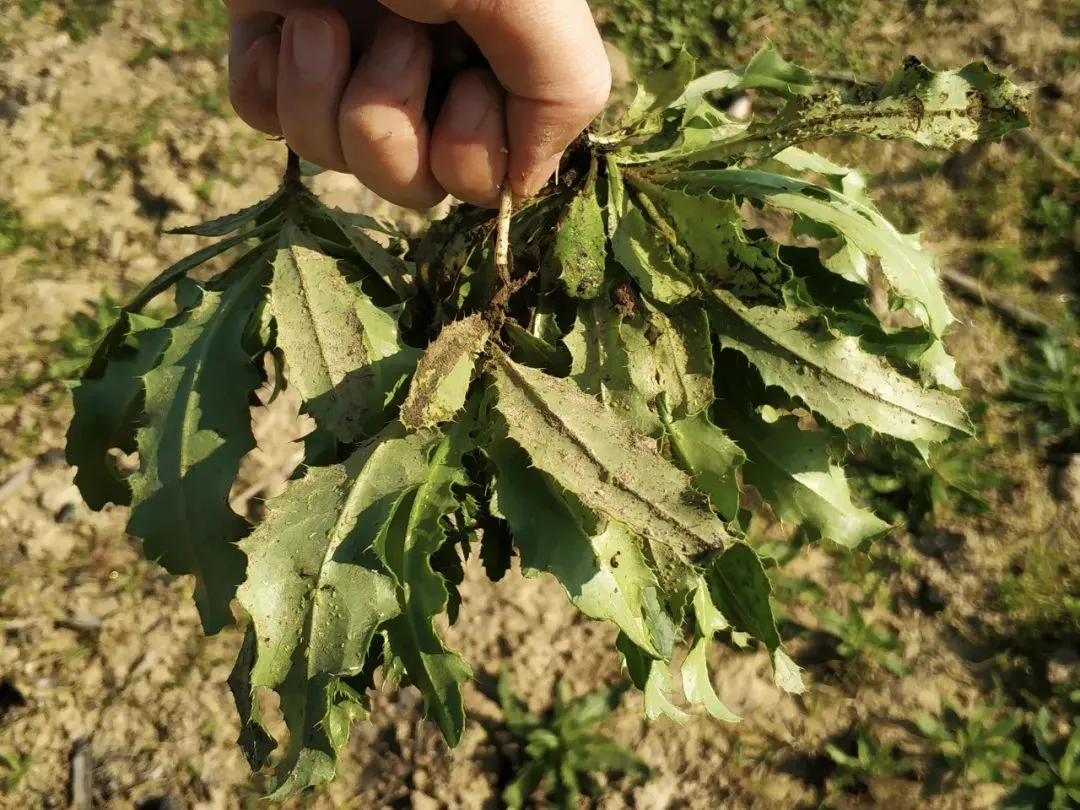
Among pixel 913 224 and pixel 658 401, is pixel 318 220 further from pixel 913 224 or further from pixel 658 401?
pixel 913 224

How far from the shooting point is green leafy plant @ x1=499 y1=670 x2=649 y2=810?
263cm

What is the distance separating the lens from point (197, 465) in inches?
62.1

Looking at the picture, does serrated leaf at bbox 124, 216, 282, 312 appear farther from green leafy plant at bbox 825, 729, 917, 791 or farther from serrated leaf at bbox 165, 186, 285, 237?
green leafy plant at bbox 825, 729, 917, 791

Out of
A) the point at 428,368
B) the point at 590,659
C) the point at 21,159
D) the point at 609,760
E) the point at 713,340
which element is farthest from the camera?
the point at 21,159

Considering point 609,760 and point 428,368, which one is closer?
point 428,368

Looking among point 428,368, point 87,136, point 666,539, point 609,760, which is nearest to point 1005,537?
point 609,760

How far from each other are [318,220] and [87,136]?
2.39 metres

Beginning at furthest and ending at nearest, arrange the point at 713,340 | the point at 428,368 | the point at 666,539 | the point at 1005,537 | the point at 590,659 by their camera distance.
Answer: the point at 1005,537 → the point at 590,659 → the point at 713,340 → the point at 428,368 → the point at 666,539

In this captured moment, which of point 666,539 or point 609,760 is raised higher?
point 666,539

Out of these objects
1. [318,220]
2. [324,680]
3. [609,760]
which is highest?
[318,220]

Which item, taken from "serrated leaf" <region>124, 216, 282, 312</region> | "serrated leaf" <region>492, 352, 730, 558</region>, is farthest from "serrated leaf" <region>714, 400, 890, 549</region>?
"serrated leaf" <region>124, 216, 282, 312</region>

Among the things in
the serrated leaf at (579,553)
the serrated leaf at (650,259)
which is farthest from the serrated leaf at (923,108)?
the serrated leaf at (579,553)

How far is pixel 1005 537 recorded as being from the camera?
3061mm

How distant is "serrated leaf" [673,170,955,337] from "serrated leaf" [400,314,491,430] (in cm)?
53
